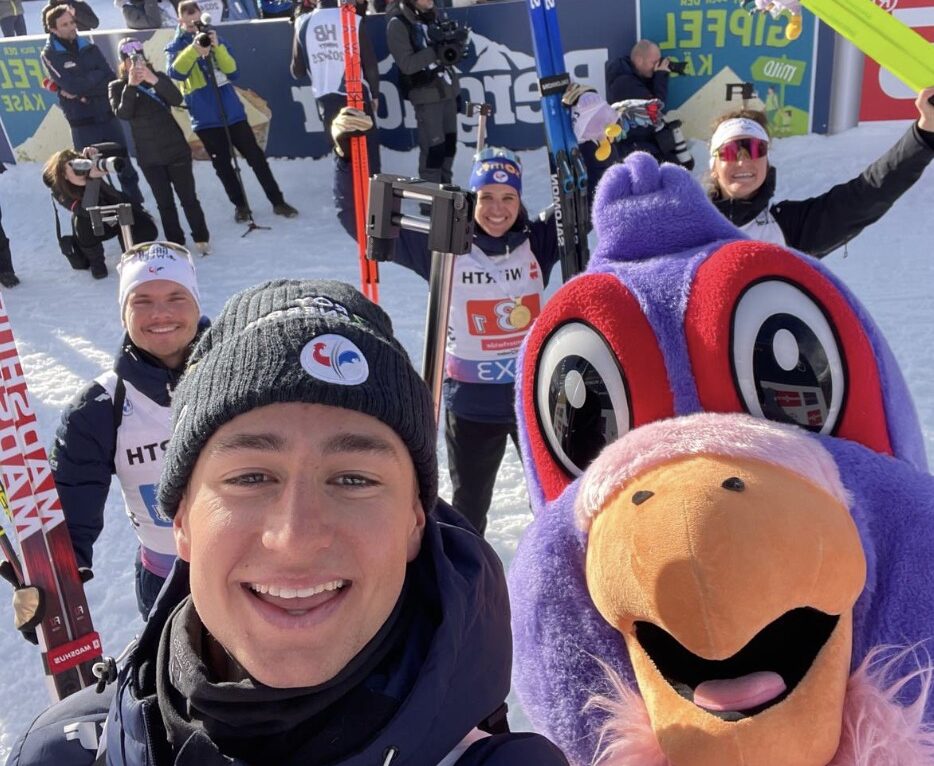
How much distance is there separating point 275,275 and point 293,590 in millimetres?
5891

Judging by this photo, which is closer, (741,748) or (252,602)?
(252,602)

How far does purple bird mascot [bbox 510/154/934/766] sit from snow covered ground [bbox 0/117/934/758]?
1.57 metres

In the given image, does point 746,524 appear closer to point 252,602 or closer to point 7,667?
point 252,602

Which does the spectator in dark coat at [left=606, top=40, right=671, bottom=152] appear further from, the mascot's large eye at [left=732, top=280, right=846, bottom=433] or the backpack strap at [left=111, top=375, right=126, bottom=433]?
the mascot's large eye at [left=732, top=280, right=846, bottom=433]

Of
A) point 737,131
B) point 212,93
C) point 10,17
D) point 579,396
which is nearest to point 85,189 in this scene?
point 212,93

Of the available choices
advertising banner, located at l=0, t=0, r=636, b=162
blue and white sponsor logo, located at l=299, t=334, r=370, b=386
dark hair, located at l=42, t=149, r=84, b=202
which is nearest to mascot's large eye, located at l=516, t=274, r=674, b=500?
blue and white sponsor logo, located at l=299, t=334, r=370, b=386

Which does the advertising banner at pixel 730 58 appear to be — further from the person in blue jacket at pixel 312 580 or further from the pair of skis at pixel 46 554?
the person in blue jacket at pixel 312 580

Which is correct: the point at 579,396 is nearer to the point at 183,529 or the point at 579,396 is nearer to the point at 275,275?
the point at 183,529

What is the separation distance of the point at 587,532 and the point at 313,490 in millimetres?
547

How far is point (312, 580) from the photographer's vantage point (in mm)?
896

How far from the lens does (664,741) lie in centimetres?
109

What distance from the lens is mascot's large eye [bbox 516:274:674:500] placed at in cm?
138

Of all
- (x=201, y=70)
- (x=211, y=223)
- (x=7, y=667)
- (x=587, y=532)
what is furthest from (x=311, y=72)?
(x=587, y=532)

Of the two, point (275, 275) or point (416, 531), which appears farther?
point (275, 275)
